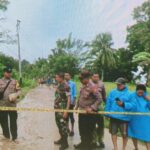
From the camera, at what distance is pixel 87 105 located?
34.0 feet

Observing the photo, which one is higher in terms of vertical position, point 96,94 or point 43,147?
point 96,94

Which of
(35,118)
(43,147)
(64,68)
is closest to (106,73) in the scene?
(64,68)

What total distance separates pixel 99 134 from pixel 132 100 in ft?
6.14

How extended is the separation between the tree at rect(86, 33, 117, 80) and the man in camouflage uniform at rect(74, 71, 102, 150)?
87764mm

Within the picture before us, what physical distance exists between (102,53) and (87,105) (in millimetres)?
95964

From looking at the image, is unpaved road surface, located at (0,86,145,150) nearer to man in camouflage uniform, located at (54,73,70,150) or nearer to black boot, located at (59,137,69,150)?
black boot, located at (59,137,69,150)

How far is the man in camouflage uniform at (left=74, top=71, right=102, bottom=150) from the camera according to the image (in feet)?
33.5

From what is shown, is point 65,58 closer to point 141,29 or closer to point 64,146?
point 141,29

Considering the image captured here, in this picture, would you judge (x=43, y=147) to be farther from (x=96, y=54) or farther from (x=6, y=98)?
(x=96, y=54)

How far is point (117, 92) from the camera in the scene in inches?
400

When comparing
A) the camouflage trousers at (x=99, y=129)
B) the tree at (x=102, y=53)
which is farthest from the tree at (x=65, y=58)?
the camouflage trousers at (x=99, y=129)

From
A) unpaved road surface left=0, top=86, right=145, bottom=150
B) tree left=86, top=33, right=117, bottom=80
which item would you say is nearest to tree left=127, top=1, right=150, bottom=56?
tree left=86, top=33, right=117, bottom=80

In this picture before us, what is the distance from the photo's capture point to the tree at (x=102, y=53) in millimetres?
101750

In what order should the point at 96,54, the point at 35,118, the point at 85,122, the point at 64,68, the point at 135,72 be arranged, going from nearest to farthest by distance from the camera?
the point at 85,122 → the point at 35,118 → the point at 135,72 → the point at 64,68 → the point at 96,54
